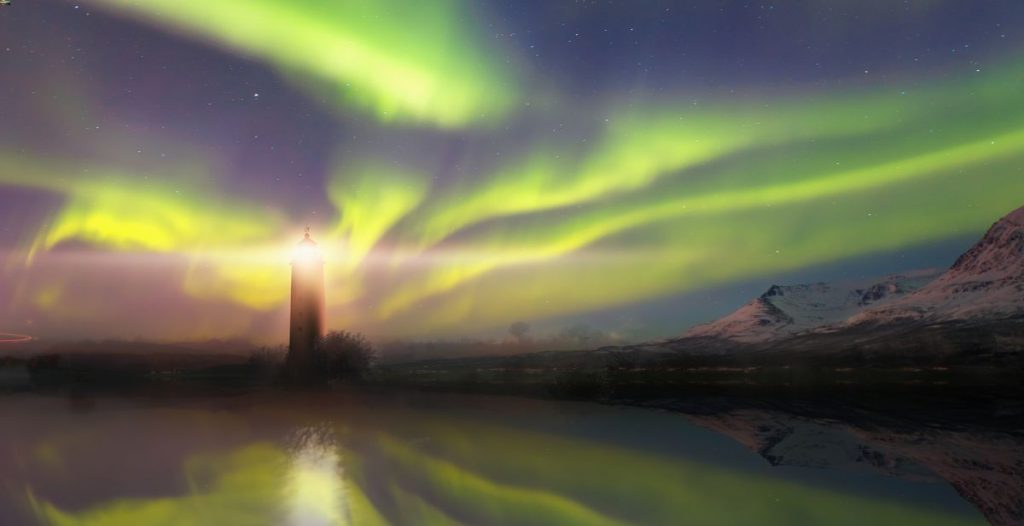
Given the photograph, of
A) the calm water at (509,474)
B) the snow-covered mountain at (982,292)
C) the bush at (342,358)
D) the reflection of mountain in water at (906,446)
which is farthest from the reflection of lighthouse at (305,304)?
the snow-covered mountain at (982,292)

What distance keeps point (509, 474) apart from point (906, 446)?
39.5ft

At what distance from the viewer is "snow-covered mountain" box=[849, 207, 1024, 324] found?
166 metres

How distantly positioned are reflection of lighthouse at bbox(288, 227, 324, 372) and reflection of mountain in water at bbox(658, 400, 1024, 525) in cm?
4636

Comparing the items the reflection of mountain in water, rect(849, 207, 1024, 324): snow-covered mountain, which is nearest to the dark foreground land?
the reflection of mountain in water

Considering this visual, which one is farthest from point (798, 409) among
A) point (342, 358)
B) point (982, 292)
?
point (982, 292)

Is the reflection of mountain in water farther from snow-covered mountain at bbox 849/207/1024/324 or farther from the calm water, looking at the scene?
Answer: snow-covered mountain at bbox 849/207/1024/324

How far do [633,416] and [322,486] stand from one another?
65.7 ft

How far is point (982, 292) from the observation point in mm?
176500

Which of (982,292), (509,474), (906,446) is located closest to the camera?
(509,474)

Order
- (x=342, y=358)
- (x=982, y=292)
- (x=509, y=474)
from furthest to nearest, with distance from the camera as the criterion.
Answer: (x=982, y=292) → (x=342, y=358) → (x=509, y=474)

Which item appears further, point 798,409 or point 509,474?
point 798,409

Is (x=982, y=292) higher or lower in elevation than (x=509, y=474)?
higher

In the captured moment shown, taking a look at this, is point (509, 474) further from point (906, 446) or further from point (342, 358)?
point (342, 358)

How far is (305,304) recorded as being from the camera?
65438 mm
